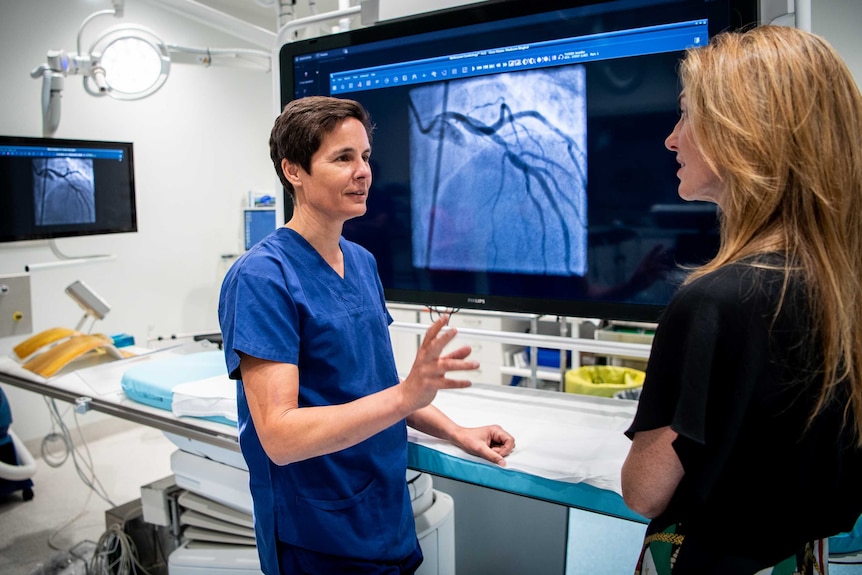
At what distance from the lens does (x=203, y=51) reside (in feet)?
8.98

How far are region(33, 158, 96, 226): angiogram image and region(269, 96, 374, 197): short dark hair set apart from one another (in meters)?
2.51

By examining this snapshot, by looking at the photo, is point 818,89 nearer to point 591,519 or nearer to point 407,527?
point 407,527

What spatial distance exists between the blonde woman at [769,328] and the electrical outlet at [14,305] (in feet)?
9.21

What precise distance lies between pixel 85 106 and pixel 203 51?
2.02 metres

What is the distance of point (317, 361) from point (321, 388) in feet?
0.19

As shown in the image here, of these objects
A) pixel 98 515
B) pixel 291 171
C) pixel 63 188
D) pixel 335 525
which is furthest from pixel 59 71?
pixel 335 525

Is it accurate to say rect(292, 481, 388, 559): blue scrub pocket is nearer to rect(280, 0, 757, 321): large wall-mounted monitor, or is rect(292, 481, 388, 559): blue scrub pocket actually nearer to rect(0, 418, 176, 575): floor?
rect(280, 0, 757, 321): large wall-mounted monitor

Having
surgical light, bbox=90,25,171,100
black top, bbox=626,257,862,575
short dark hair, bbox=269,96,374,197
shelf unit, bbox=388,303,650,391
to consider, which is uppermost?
surgical light, bbox=90,25,171,100

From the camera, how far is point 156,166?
4785 millimetres

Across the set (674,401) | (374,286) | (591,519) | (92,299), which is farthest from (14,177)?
(674,401)

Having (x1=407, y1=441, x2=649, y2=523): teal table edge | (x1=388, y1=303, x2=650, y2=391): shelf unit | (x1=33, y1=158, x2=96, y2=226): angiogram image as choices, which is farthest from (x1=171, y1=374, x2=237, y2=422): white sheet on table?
(x1=33, y1=158, x2=96, y2=226): angiogram image

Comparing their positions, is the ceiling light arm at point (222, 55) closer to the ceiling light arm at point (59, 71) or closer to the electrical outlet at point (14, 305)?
the ceiling light arm at point (59, 71)

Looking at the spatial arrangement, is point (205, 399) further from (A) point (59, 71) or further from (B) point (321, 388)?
(A) point (59, 71)

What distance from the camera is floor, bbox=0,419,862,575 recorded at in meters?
2.65
